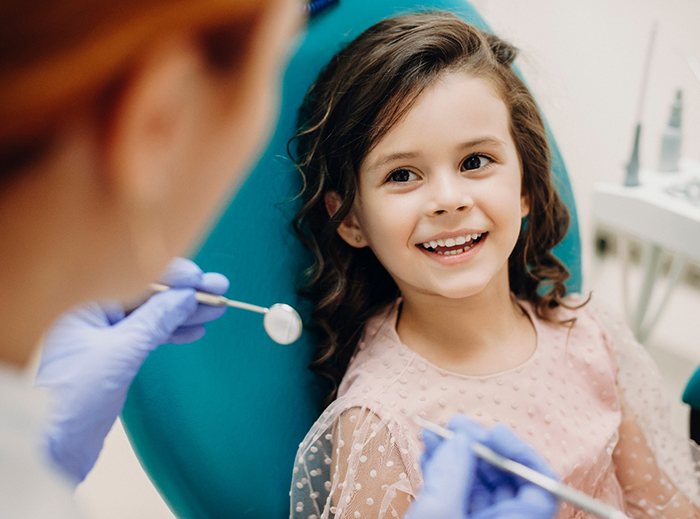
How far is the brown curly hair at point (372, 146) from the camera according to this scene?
0.99 meters

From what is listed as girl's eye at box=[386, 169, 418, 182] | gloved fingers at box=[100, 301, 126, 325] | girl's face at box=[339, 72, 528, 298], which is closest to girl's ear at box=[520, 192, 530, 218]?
girl's face at box=[339, 72, 528, 298]

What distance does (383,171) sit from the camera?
984mm

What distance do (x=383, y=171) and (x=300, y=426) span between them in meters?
0.44

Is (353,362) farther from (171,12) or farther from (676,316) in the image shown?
(676,316)

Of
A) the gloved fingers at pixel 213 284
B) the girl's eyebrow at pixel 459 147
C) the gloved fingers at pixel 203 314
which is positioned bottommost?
the gloved fingers at pixel 203 314

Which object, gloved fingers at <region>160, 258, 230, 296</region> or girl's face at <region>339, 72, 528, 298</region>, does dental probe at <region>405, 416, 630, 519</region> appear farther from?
gloved fingers at <region>160, 258, 230, 296</region>

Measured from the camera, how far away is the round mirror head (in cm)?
91

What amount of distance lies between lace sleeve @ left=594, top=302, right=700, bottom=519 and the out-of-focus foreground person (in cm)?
96

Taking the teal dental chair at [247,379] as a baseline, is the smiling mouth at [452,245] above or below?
above

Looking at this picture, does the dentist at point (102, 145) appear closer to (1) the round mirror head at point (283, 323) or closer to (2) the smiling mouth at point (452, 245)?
(1) the round mirror head at point (283, 323)

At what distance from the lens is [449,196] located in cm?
93

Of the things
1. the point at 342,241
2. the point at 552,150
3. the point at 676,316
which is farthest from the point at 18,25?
the point at 676,316

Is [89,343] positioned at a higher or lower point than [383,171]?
lower

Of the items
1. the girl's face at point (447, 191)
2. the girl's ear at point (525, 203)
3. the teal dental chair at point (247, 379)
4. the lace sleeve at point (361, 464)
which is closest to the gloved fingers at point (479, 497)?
the lace sleeve at point (361, 464)
